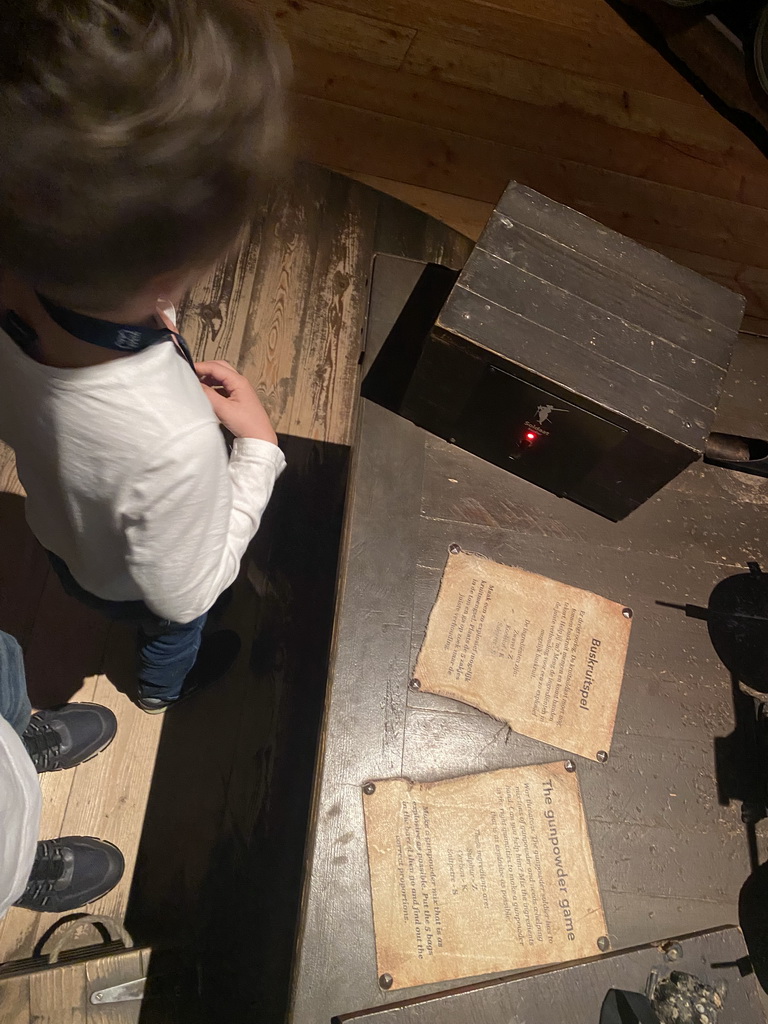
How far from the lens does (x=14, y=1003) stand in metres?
0.95

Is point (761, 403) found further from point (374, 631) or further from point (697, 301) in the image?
point (374, 631)

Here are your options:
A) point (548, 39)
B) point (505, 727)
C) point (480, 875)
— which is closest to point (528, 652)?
point (505, 727)

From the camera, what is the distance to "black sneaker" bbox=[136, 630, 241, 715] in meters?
1.22

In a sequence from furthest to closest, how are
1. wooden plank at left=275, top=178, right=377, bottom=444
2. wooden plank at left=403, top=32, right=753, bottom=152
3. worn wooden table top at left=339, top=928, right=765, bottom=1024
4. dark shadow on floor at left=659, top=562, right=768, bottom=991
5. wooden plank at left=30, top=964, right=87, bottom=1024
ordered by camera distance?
wooden plank at left=403, top=32, right=753, bottom=152 → wooden plank at left=275, top=178, right=377, bottom=444 → wooden plank at left=30, top=964, right=87, bottom=1024 → dark shadow on floor at left=659, top=562, right=768, bottom=991 → worn wooden table top at left=339, top=928, right=765, bottom=1024

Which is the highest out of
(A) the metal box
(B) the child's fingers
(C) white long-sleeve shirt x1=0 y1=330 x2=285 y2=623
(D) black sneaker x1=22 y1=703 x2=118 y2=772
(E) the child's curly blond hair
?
(E) the child's curly blond hair

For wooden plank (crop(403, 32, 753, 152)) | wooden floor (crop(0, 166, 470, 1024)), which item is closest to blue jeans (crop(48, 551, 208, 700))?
wooden floor (crop(0, 166, 470, 1024))

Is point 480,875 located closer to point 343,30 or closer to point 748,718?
point 748,718

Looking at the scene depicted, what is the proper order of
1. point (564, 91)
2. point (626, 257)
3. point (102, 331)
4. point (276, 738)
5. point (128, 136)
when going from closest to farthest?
point (128, 136)
point (102, 331)
point (626, 257)
point (276, 738)
point (564, 91)

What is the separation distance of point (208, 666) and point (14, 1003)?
560mm

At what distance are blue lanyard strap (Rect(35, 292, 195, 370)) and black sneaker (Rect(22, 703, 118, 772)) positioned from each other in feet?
2.80

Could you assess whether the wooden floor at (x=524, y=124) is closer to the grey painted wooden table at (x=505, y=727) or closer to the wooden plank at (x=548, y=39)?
the wooden plank at (x=548, y=39)

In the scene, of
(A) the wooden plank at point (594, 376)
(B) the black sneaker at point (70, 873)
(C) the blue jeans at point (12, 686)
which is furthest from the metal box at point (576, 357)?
(B) the black sneaker at point (70, 873)

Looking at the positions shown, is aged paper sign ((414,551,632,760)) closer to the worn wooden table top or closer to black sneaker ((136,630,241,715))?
the worn wooden table top

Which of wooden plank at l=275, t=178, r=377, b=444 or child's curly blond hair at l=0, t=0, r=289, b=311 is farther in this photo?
wooden plank at l=275, t=178, r=377, b=444
